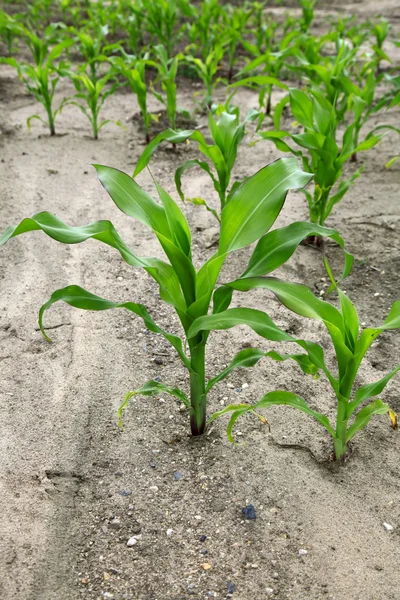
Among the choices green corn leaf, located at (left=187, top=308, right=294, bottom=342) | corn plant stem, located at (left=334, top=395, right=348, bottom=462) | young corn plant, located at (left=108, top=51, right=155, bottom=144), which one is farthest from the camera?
young corn plant, located at (left=108, top=51, right=155, bottom=144)

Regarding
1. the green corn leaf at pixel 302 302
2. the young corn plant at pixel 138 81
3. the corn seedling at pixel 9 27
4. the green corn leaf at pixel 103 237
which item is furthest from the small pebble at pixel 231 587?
the corn seedling at pixel 9 27

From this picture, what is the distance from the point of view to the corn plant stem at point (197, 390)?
184cm

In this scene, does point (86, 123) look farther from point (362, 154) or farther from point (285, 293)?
point (285, 293)

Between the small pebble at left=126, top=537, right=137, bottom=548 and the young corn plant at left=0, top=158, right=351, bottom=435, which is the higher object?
the young corn plant at left=0, top=158, right=351, bottom=435

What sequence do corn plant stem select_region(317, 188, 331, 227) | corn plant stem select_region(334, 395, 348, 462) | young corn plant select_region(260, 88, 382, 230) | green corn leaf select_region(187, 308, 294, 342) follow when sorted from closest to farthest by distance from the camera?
green corn leaf select_region(187, 308, 294, 342) < corn plant stem select_region(334, 395, 348, 462) < young corn plant select_region(260, 88, 382, 230) < corn plant stem select_region(317, 188, 331, 227)

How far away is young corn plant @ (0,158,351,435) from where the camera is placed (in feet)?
5.57

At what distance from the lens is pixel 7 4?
29.0 feet

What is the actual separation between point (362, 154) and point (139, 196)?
2.90 m

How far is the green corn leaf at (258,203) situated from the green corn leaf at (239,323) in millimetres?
197

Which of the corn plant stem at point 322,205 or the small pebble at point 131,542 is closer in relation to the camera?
the small pebble at point 131,542

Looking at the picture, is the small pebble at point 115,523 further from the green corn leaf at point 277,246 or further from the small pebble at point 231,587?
the green corn leaf at point 277,246

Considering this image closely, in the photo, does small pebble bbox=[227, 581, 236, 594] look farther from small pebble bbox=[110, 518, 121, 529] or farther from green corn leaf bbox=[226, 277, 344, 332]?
green corn leaf bbox=[226, 277, 344, 332]

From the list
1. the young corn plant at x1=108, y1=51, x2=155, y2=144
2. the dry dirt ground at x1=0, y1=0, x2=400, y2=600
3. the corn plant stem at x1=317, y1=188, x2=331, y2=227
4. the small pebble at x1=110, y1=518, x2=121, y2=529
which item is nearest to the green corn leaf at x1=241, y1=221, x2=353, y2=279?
the dry dirt ground at x1=0, y1=0, x2=400, y2=600

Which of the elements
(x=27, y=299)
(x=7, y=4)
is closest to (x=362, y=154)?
(x=27, y=299)
